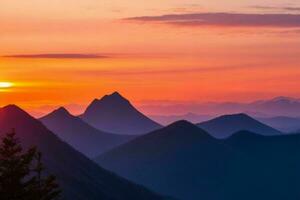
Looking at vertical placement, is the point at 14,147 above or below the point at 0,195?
above

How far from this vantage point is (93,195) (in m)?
198

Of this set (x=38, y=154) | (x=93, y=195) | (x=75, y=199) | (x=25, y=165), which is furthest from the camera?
(x=93, y=195)

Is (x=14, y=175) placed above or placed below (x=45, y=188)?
above

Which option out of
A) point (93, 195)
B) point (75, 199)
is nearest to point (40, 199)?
point (75, 199)

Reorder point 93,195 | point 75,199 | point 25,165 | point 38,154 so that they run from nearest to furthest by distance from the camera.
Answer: point 25,165, point 38,154, point 75,199, point 93,195

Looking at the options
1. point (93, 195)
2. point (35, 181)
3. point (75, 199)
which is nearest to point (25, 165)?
point (35, 181)

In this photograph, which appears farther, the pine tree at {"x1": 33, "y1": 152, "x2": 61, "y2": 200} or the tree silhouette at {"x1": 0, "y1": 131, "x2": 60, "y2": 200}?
the pine tree at {"x1": 33, "y1": 152, "x2": 61, "y2": 200}

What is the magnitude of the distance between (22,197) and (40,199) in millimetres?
802

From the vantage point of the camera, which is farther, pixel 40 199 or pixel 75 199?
pixel 75 199

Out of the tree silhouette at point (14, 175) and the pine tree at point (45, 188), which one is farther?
the pine tree at point (45, 188)

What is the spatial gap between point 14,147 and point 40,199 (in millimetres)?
2472

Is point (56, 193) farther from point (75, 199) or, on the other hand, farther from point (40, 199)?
point (75, 199)

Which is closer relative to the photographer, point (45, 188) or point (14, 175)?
point (14, 175)

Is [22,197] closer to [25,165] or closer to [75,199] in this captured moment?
[25,165]
